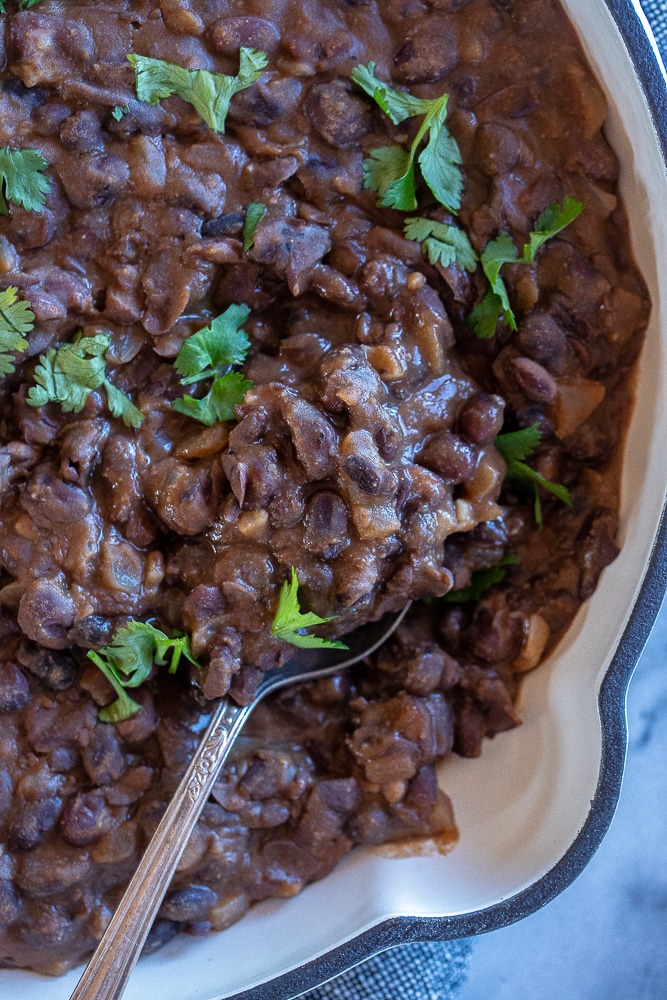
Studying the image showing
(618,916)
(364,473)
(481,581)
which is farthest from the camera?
(618,916)

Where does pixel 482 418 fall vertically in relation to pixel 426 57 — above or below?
below

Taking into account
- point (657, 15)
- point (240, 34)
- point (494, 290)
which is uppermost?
point (657, 15)

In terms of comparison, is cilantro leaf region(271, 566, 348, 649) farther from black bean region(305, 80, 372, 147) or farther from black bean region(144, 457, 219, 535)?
black bean region(305, 80, 372, 147)

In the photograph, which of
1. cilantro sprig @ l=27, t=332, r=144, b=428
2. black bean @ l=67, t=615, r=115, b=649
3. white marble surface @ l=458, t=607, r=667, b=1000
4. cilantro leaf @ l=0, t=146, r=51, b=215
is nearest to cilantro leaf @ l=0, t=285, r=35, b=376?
cilantro sprig @ l=27, t=332, r=144, b=428

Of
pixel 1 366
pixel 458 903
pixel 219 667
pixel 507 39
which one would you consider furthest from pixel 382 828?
pixel 507 39

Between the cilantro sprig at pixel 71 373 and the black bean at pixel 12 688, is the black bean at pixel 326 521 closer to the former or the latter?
the cilantro sprig at pixel 71 373

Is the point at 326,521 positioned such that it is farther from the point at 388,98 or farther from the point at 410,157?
the point at 388,98

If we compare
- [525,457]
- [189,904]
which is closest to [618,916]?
[189,904]
